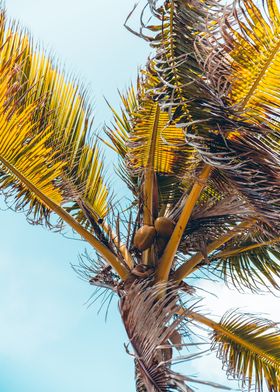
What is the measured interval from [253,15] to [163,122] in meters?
1.24

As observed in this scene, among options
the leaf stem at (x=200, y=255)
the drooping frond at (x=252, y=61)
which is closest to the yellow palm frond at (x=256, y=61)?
the drooping frond at (x=252, y=61)

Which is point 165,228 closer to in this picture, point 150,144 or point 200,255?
point 200,255

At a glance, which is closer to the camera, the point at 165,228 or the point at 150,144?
the point at 165,228

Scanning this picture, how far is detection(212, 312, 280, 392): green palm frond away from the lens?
4.52 metres

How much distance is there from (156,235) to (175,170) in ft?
2.83

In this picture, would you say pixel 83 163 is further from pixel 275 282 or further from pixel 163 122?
pixel 275 282

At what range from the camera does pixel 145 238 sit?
3.94 metres

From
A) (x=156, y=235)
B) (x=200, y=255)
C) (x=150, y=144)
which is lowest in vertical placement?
(x=200, y=255)

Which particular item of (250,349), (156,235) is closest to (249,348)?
(250,349)

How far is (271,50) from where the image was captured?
3469 millimetres

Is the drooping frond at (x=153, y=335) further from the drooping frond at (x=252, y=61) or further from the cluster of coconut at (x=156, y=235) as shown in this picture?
the drooping frond at (x=252, y=61)

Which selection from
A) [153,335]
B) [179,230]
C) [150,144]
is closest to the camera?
[153,335]

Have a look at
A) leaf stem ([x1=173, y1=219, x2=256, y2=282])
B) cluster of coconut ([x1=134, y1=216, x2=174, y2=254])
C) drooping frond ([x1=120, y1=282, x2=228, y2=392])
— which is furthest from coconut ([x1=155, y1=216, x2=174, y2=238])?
drooping frond ([x1=120, y1=282, x2=228, y2=392])

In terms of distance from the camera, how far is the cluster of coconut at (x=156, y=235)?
395cm
